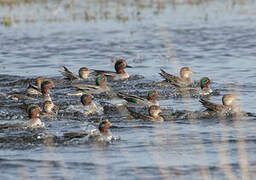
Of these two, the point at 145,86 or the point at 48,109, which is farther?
A: the point at 145,86

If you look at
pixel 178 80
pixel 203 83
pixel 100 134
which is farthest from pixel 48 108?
pixel 178 80

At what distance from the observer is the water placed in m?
9.90

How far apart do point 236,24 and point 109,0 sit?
29.6ft

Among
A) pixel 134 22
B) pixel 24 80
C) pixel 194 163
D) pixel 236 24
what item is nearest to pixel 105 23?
pixel 134 22

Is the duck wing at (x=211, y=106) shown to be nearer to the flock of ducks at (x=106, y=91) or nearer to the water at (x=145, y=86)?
the flock of ducks at (x=106, y=91)

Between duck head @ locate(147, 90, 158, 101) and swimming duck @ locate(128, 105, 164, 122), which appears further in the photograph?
duck head @ locate(147, 90, 158, 101)

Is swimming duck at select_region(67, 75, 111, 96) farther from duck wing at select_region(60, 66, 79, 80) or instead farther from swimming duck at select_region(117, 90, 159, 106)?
swimming duck at select_region(117, 90, 159, 106)

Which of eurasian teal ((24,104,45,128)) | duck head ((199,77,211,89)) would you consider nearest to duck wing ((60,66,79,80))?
duck head ((199,77,211,89))

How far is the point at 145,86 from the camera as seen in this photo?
17250mm

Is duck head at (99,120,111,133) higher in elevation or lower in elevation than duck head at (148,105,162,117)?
higher

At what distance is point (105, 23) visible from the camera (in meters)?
29.5

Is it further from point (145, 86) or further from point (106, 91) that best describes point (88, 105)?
point (145, 86)

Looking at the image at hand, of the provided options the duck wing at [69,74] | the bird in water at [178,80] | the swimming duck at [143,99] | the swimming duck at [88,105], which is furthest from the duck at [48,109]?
the duck wing at [69,74]

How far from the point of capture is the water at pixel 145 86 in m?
9.90
